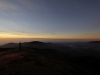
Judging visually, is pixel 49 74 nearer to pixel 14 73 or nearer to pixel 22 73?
pixel 22 73

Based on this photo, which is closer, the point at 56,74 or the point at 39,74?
the point at 39,74

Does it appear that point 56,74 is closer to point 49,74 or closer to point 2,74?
point 49,74

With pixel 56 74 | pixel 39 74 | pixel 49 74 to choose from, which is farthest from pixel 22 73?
pixel 56 74

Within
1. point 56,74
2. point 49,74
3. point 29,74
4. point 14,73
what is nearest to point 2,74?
point 14,73

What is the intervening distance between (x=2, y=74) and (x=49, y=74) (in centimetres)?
727

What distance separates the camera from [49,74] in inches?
608

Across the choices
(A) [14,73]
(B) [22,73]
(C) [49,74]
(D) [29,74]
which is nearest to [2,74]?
(A) [14,73]

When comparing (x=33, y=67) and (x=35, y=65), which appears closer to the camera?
(x=33, y=67)

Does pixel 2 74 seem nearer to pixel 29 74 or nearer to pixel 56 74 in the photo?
pixel 29 74

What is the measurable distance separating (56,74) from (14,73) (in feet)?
21.9

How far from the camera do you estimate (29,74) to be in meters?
14.5

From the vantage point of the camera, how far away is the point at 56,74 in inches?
636

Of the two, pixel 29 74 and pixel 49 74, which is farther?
pixel 49 74

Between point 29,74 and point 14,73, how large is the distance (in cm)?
241
